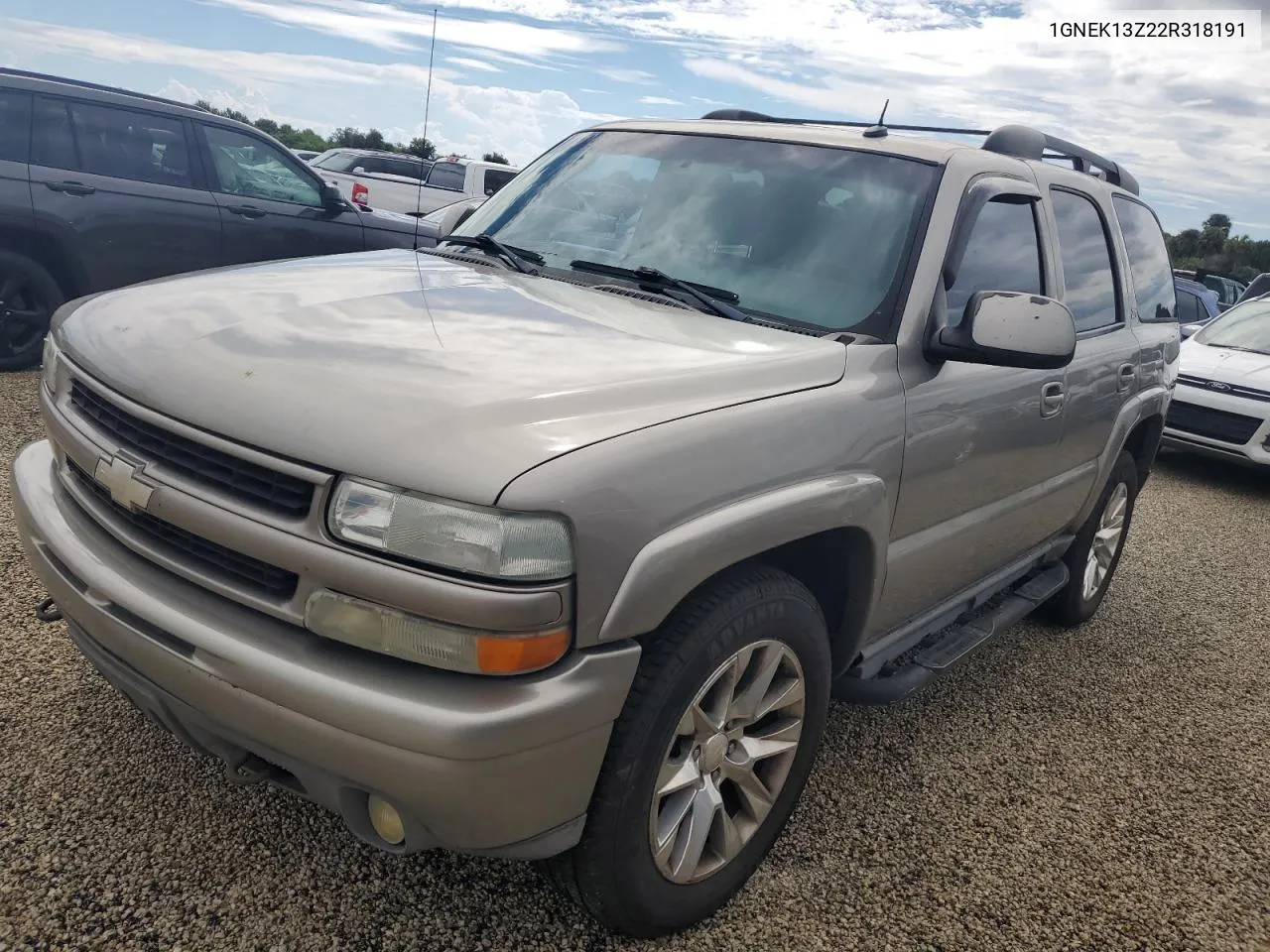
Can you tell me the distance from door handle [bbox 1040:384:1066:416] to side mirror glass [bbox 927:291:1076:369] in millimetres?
623

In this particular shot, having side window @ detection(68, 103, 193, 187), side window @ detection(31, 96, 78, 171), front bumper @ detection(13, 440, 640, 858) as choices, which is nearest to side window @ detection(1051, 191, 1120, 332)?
front bumper @ detection(13, 440, 640, 858)

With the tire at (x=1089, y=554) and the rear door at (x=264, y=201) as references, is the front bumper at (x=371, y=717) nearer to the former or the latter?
the tire at (x=1089, y=554)

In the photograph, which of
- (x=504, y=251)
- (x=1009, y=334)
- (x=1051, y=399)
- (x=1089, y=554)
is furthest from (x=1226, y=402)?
(x=504, y=251)

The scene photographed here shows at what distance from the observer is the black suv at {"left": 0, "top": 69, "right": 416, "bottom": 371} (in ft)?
19.5

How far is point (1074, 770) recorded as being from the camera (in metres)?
3.30

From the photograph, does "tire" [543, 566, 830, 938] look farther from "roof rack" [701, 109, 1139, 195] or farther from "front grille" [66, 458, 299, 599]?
"roof rack" [701, 109, 1139, 195]

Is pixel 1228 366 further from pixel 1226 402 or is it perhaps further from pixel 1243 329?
pixel 1243 329

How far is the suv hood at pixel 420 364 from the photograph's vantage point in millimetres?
1724

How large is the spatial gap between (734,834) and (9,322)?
18.9ft

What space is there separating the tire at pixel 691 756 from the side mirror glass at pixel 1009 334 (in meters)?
0.79

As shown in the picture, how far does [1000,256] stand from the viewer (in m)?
3.10

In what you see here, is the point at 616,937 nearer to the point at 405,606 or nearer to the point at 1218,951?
the point at 405,606

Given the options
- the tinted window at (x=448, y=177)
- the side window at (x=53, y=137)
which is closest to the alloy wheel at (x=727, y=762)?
the side window at (x=53, y=137)

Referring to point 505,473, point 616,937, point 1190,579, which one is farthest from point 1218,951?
point 1190,579
